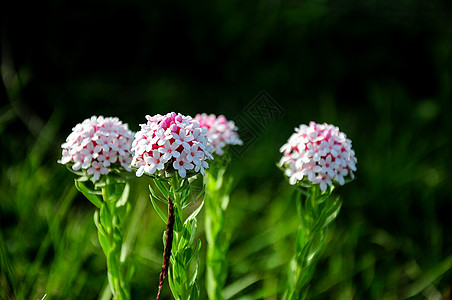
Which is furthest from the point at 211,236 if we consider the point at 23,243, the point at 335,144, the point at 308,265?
the point at 23,243

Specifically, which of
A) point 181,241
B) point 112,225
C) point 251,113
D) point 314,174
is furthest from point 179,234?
point 251,113

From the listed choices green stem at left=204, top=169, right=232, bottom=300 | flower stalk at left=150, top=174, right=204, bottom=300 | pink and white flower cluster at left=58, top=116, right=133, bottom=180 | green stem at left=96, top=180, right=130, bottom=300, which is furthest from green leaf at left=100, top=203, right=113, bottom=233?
green stem at left=204, top=169, right=232, bottom=300

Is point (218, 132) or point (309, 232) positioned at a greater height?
point (218, 132)

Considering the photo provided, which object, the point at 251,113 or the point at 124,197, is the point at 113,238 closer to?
the point at 124,197

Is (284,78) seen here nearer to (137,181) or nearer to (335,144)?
(137,181)

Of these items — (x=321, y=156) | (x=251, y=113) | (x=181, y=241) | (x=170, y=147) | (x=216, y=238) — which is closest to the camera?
(x=170, y=147)

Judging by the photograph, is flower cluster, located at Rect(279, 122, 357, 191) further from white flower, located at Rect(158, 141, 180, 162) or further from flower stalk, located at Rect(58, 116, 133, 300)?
flower stalk, located at Rect(58, 116, 133, 300)

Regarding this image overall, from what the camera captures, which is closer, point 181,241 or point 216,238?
point 181,241
